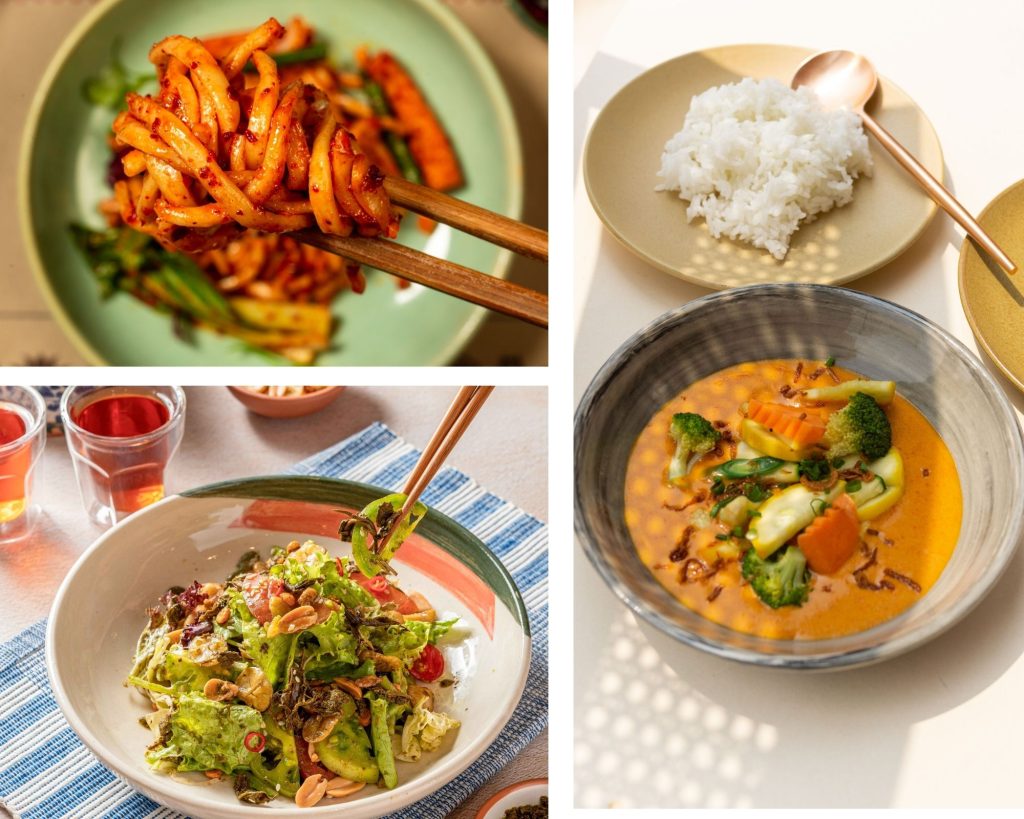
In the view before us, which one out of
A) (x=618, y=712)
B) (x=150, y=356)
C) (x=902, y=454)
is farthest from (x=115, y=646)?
(x=902, y=454)

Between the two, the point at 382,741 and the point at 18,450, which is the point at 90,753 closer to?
the point at 382,741

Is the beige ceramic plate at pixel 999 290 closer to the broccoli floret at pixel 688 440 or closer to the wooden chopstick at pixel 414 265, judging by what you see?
the broccoli floret at pixel 688 440

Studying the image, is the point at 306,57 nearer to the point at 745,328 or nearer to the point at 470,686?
the point at 745,328

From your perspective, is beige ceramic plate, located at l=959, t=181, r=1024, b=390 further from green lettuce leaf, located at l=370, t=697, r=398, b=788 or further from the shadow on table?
green lettuce leaf, located at l=370, t=697, r=398, b=788

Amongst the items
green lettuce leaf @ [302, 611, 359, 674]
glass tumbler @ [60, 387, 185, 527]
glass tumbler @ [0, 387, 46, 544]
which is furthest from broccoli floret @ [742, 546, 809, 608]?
glass tumbler @ [0, 387, 46, 544]

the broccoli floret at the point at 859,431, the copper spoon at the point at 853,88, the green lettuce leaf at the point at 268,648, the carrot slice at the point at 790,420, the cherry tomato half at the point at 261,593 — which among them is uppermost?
the copper spoon at the point at 853,88

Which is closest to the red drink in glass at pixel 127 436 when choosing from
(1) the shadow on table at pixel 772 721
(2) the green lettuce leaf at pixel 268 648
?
(2) the green lettuce leaf at pixel 268 648
